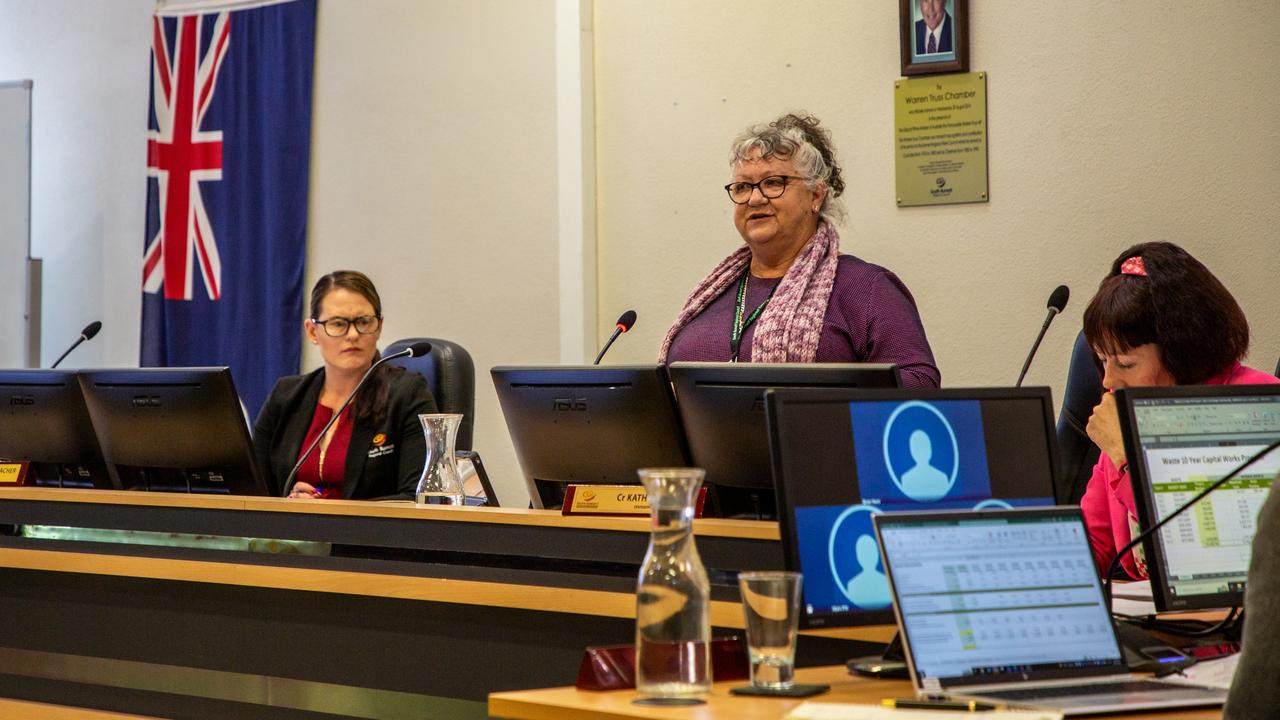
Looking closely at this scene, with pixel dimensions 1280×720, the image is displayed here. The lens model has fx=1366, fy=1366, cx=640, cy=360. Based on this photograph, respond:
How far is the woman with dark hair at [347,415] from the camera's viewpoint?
10.3 ft

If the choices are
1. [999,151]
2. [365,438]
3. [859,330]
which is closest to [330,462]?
[365,438]

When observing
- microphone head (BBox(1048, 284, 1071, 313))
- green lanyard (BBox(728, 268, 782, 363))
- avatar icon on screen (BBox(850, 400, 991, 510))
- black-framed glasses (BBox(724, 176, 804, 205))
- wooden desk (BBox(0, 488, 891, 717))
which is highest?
black-framed glasses (BBox(724, 176, 804, 205))

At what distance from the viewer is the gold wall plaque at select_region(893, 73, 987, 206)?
376 centimetres

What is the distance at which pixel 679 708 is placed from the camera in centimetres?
119

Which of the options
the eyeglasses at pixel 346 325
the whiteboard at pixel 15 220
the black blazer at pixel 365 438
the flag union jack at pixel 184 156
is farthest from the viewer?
the whiteboard at pixel 15 220

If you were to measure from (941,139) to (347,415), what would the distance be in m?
1.79

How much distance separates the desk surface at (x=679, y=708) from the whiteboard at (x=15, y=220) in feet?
15.4

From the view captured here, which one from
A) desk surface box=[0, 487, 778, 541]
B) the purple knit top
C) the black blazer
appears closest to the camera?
desk surface box=[0, 487, 778, 541]

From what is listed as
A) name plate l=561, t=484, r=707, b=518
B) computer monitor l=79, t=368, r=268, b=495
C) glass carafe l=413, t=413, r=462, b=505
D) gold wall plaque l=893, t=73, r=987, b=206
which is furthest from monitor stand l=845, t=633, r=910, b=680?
gold wall plaque l=893, t=73, r=987, b=206

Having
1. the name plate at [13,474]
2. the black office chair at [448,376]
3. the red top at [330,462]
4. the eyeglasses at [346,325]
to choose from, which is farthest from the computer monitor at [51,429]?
the black office chair at [448,376]

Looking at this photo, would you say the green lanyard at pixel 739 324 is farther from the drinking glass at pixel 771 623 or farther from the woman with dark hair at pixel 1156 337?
the drinking glass at pixel 771 623

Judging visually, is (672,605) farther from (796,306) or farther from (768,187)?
(768,187)

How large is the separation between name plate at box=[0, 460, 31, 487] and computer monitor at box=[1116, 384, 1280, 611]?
2.13 metres

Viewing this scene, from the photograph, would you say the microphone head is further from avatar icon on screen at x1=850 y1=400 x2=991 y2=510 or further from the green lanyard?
avatar icon on screen at x1=850 y1=400 x2=991 y2=510
